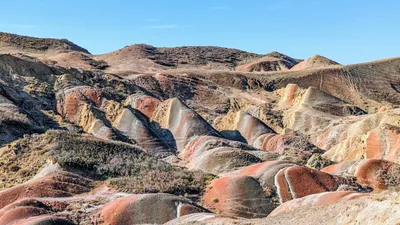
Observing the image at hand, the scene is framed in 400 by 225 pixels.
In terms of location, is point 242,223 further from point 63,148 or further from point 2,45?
point 2,45

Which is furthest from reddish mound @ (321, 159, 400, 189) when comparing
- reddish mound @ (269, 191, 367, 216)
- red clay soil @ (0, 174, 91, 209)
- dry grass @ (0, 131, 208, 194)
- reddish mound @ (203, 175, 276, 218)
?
red clay soil @ (0, 174, 91, 209)

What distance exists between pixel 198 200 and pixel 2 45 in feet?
262

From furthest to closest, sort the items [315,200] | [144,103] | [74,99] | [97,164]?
1. [144,103]
2. [74,99]
3. [97,164]
4. [315,200]

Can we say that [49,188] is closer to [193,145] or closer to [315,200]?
[315,200]

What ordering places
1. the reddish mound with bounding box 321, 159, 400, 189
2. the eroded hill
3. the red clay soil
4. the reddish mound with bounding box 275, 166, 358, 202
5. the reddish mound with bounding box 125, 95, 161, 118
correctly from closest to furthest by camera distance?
the eroded hill < the red clay soil < the reddish mound with bounding box 275, 166, 358, 202 < the reddish mound with bounding box 321, 159, 400, 189 < the reddish mound with bounding box 125, 95, 161, 118

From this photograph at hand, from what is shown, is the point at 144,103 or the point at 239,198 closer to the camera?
Answer: the point at 239,198

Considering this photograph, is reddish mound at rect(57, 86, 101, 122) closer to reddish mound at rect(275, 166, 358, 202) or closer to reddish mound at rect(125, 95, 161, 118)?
reddish mound at rect(125, 95, 161, 118)

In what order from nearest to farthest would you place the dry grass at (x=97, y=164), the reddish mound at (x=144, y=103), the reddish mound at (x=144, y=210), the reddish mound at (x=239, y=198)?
1. the reddish mound at (x=144, y=210)
2. the reddish mound at (x=239, y=198)
3. the dry grass at (x=97, y=164)
4. the reddish mound at (x=144, y=103)

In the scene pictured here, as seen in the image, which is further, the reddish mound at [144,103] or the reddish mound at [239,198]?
the reddish mound at [144,103]

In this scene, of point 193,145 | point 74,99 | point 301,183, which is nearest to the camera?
point 301,183

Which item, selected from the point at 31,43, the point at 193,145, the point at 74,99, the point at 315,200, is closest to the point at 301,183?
the point at 315,200

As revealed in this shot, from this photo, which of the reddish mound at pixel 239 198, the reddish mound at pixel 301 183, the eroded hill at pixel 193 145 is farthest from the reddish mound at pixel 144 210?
the reddish mound at pixel 301 183

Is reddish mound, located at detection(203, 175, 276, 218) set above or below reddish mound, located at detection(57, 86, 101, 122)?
below

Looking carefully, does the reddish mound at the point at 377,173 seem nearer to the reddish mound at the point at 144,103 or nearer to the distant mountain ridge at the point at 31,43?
the reddish mound at the point at 144,103
